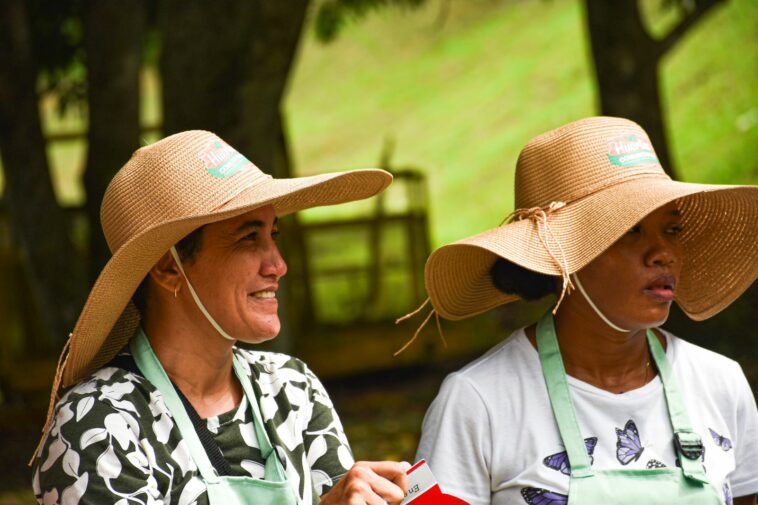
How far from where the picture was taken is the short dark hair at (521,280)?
3146 millimetres

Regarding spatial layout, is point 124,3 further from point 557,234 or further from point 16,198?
point 557,234

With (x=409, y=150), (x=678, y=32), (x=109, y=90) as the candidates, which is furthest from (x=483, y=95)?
(x=109, y=90)

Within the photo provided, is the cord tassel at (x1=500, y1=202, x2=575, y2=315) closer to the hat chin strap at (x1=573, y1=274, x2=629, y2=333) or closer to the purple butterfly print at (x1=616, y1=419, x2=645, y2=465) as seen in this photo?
the hat chin strap at (x1=573, y1=274, x2=629, y2=333)

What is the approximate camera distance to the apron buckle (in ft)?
9.53

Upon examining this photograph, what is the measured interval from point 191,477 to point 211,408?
24 cm

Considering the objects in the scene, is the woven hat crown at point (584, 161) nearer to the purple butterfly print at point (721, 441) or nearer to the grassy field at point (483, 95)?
the purple butterfly print at point (721, 441)

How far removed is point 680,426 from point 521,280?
570 millimetres

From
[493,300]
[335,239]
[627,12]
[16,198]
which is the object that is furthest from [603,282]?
[335,239]

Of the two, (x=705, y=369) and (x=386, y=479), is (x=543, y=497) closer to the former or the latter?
(x=386, y=479)

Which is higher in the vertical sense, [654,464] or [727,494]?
[654,464]

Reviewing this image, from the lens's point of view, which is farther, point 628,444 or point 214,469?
point 628,444

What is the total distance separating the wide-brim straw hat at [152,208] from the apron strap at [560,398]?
71cm

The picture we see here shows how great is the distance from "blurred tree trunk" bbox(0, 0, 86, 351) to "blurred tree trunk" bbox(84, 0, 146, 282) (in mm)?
568

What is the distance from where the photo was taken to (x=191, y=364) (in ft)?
9.11
